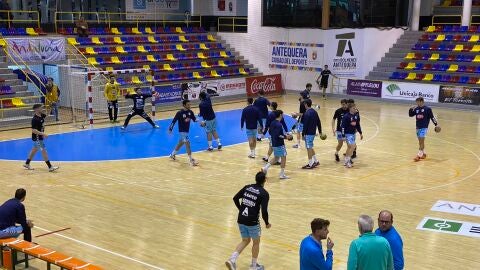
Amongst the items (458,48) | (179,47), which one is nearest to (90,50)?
(179,47)

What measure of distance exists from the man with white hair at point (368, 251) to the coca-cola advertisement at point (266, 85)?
2791 centimetres

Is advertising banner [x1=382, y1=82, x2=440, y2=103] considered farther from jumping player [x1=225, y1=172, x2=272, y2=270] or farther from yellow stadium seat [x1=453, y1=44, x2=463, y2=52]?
jumping player [x1=225, y1=172, x2=272, y2=270]

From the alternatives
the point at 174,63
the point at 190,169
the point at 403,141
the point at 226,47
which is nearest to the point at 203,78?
the point at 174,63

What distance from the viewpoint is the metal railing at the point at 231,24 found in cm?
4034

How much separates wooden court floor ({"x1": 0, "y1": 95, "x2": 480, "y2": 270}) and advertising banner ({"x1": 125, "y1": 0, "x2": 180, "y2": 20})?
22015 mm

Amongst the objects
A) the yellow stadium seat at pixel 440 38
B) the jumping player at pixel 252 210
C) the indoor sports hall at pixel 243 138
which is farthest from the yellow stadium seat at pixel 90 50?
the jumping player at pixel 252 210

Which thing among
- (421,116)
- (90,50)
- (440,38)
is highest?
(440,38)

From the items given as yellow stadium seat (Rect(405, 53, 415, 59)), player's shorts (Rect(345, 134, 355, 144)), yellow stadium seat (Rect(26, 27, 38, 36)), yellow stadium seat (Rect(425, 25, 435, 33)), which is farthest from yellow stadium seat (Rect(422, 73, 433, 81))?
yellow stadium seat (Rect(26, 27, 38, 36))

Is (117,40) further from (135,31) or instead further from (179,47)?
(179,47)

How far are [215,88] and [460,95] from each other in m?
12.8

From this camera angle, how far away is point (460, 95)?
3039cm

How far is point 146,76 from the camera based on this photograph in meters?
32.5

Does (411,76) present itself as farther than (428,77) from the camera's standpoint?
Yes

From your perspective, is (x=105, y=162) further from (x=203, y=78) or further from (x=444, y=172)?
(x=203, y=78)
